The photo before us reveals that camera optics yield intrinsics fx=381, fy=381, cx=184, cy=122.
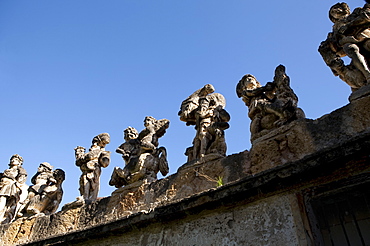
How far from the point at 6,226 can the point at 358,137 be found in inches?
245

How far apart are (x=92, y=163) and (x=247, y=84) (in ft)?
10.8

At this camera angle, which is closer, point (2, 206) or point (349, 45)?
point (349, 45)

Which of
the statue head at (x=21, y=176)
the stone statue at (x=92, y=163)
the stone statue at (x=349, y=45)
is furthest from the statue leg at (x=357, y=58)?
the statue head at (x=21, y=176)

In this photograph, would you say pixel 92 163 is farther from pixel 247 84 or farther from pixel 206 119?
pixel 247 84

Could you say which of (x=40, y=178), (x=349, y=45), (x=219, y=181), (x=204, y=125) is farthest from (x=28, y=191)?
(x=349, y=45)

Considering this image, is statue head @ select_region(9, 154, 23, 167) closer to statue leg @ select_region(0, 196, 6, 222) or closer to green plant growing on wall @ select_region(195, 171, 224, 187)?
statue leg @ select_region(0, 196, 6, 222)

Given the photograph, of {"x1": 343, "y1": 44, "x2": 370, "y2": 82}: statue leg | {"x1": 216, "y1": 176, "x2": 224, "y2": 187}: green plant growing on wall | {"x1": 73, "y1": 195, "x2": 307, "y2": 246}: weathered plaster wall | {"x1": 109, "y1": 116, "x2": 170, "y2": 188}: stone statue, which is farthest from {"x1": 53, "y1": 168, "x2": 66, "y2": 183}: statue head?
{"x1": 343, "y1": 44, "x2": 370, "y2": 82}: statue leg

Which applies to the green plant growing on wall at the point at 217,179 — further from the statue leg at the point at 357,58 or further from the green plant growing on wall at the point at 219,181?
the statue leg at the point at 357,58

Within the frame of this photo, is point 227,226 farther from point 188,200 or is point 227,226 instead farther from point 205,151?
point 205,151

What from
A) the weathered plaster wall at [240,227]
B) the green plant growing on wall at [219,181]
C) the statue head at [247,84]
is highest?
the statue head at [247,84]

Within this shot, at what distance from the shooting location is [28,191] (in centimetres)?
808

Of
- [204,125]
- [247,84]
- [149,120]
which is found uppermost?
[149,120]

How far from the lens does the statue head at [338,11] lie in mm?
5684

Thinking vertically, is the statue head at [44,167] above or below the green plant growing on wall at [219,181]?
above
